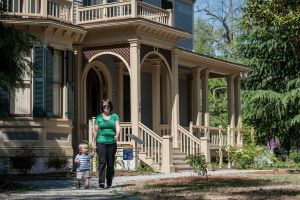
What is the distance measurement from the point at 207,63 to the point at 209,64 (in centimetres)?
21

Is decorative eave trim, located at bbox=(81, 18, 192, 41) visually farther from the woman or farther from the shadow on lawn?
the woman

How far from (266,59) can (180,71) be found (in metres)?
5.57

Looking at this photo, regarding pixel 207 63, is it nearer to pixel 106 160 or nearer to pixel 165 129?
pixel 165 129

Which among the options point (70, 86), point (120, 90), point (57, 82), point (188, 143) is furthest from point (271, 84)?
point (57, 82)

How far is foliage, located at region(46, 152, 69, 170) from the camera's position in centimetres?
1850

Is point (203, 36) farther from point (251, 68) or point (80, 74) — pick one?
point (80, 74)

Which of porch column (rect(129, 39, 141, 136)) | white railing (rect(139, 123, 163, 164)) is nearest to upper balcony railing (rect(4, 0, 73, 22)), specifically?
porch column (rect(129, 39, 141, 136))

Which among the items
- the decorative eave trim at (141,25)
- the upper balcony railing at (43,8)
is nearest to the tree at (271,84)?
the decorative eave trim at (141,25)

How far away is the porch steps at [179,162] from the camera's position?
20.7 metres

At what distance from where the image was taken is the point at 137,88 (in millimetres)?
20609

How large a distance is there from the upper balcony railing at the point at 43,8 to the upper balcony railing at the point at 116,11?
4.73 ft

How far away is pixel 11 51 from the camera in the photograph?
1265 cm

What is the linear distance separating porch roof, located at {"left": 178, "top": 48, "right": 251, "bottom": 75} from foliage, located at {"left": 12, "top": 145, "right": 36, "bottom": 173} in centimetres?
826

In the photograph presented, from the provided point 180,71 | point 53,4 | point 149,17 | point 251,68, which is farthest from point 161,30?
point 251,68
